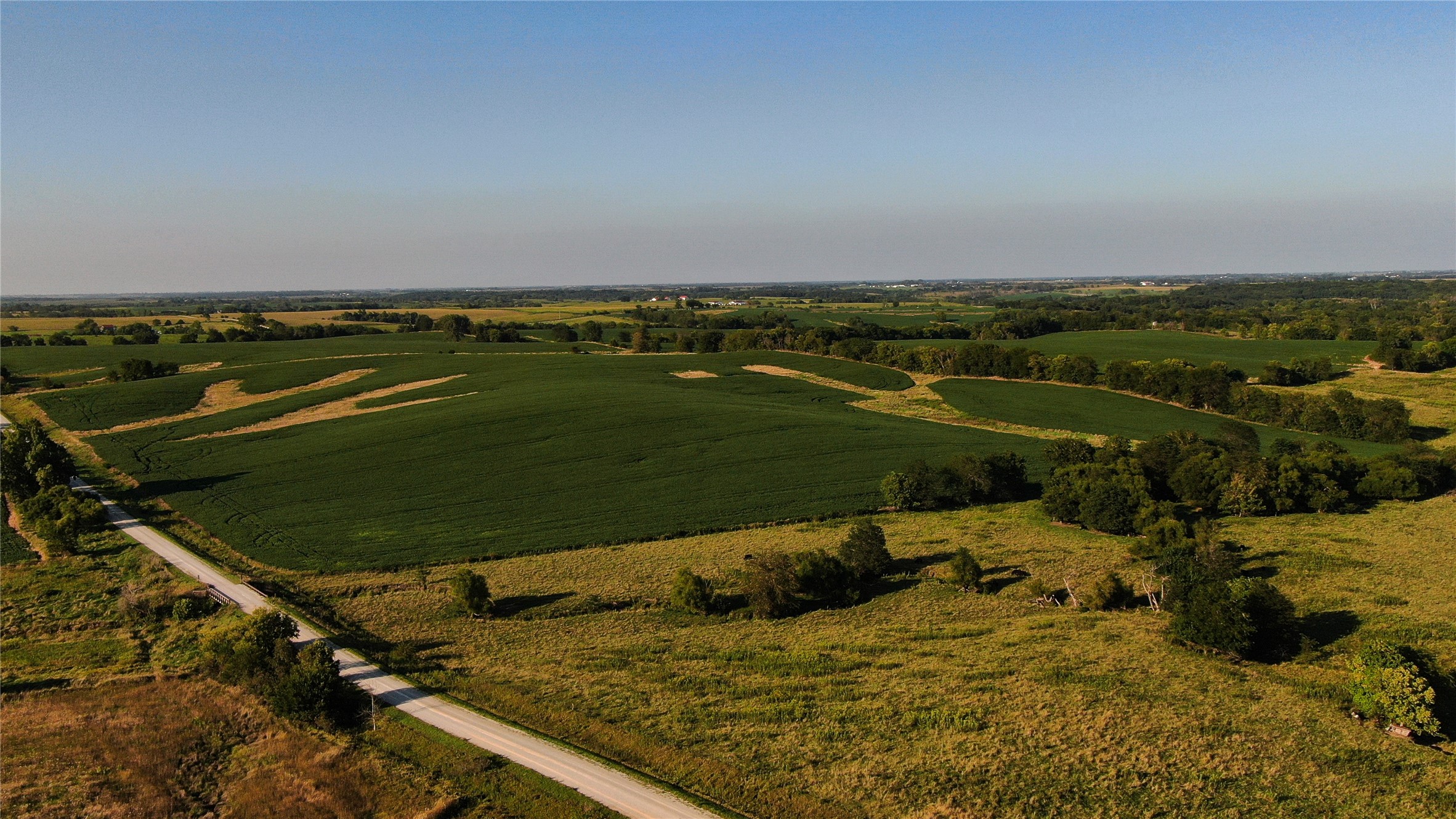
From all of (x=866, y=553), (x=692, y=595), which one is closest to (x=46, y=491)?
(x=692, y=595)

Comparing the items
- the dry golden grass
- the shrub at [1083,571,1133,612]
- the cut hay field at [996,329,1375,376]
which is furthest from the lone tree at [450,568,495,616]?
the cut hay field at [996,329,1375,376]

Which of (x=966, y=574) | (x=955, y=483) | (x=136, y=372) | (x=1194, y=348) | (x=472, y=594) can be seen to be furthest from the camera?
(x=1194, y=348)

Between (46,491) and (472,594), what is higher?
(46,491)

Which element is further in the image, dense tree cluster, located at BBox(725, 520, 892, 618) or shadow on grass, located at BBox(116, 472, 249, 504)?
shadow on grass, located at BBox(116, 472, 249, 504)

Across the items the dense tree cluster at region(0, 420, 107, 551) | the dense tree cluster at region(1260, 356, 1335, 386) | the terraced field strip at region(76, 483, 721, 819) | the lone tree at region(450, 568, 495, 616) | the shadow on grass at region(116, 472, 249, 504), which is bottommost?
the terraced field strip at region(76, 483, 721, 819)

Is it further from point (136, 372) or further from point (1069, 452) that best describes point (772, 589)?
point (136, 372)

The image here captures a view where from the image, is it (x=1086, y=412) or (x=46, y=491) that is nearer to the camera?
(x=46, y=491)

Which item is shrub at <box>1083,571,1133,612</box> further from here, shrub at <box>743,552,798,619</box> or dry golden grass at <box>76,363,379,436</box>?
dry golden grass at <box>76,363,379,436</box>
